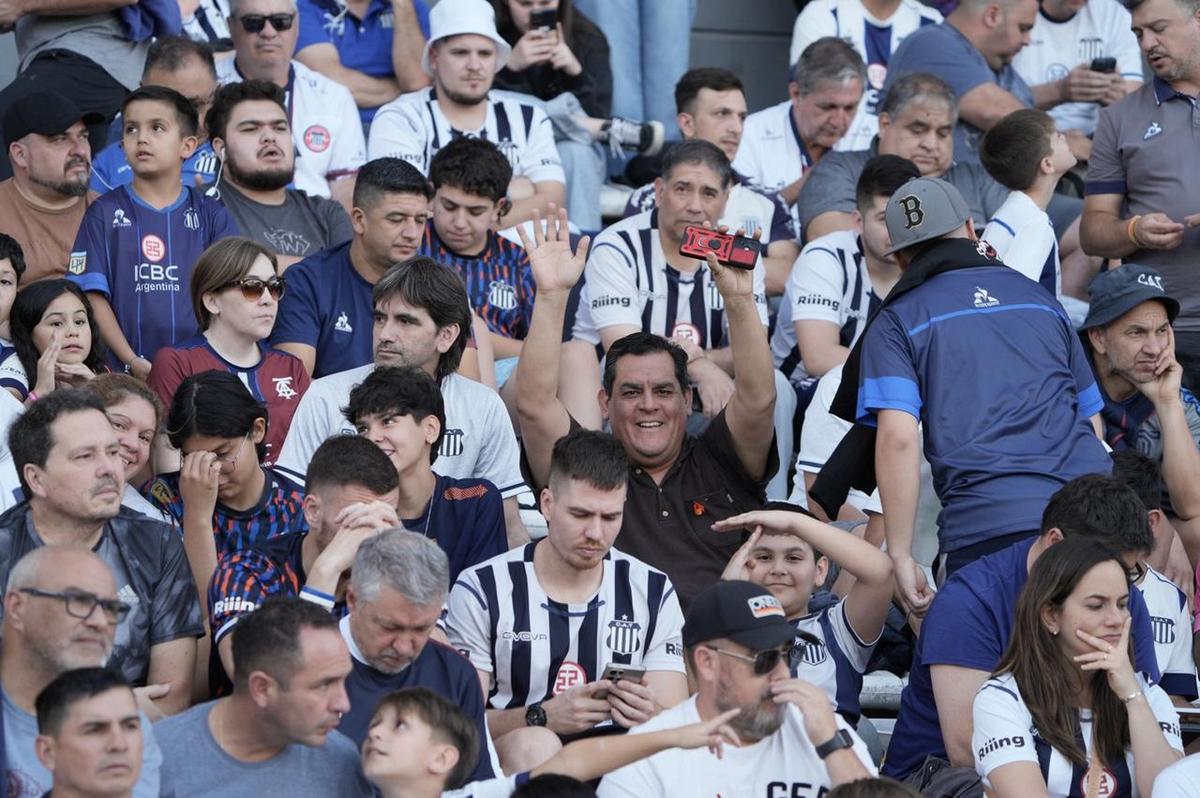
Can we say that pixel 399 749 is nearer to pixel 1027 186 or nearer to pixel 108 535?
pixel 108 535

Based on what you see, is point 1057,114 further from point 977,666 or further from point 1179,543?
point 977,666

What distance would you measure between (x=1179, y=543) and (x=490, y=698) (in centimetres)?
264

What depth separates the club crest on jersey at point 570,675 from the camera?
5.58 m

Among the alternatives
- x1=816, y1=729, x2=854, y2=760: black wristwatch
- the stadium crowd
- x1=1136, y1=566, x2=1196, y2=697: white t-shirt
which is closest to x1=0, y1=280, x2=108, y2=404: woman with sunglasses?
the stadium crowd

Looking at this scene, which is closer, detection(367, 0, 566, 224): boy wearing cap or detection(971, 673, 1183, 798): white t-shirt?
detection(971, 673, 1183, 798): white t-shirt

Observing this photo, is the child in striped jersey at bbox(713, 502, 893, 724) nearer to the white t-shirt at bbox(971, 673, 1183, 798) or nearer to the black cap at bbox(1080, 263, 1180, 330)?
the white t-shirt at bbox(971, 673, 1183, 798)

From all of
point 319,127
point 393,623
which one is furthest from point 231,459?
point 319,127

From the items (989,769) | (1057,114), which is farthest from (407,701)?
(1057,114)

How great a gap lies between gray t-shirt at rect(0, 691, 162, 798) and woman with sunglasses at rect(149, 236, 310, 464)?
7.13 feet

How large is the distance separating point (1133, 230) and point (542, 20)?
3.26m

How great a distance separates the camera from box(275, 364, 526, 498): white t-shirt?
248 inches

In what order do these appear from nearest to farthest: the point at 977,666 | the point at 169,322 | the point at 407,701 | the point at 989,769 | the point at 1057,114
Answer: the point at 407,701, the point at 989,769, the point at 977,666, the point at 169,322, the point at 1057,114

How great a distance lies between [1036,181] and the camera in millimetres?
7492

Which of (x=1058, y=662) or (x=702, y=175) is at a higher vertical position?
(x=702, y=175)
